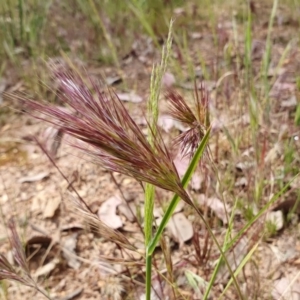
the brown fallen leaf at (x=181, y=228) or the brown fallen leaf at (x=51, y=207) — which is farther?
the brown fallen leaf at (x=51, y=207)

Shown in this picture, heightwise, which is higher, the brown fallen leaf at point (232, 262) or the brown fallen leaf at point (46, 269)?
the brown fallen leaf at point (232, 262)

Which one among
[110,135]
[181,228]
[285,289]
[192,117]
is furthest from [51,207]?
[110,135]

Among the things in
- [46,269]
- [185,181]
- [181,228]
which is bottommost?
[46,269]

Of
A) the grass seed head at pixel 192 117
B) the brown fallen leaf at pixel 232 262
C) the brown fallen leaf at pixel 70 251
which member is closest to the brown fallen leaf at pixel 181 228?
the brown fallen leaf at pixel 232 262

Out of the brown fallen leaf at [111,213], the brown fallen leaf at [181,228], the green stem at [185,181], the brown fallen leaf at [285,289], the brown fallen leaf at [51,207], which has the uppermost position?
the green stem at [185,181]

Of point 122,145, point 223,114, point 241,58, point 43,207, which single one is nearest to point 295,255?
point 223,114

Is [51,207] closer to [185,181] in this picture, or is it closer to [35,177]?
[35,177]

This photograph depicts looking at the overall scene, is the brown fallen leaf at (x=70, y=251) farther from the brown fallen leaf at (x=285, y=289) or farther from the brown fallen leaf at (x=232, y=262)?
the brown fallen leaf at (x=285, y=289)

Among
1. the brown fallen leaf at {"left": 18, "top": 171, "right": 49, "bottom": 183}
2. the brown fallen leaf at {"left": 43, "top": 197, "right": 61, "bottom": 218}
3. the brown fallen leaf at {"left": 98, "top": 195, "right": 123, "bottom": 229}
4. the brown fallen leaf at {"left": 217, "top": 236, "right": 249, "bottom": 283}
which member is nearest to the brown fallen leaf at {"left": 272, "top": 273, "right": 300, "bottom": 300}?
the brown fallen leaf at {"left": 217, "top": 236, "right": 249, "bottom": 283}

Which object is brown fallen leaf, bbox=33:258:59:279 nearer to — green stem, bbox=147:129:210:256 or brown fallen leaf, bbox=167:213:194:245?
brown fallen leaf, bbox=167:213:194:245
